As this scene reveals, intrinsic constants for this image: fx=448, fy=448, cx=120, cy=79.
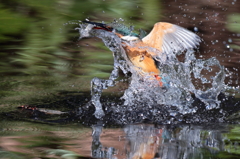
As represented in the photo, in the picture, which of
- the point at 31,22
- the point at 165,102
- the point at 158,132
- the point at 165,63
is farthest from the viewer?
the point at 31,22

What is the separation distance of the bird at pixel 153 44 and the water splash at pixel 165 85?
4 centimetres

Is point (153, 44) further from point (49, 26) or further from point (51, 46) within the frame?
point (49, 26)

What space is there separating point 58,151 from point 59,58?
8.81 feet

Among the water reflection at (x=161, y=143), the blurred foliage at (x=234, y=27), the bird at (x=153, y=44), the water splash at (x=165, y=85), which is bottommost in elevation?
the water reflection at (x=161, y=143)

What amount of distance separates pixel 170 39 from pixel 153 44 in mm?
168

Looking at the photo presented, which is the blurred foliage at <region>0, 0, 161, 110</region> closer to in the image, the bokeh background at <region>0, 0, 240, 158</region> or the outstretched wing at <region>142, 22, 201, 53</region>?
the bokeh background at <region>0, 0, 240, 158</region>

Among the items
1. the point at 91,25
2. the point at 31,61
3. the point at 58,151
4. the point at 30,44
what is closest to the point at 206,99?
the point at 91,25

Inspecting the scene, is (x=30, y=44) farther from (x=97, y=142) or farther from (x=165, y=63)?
(x=97, y=142)

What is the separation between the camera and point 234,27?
609 cm

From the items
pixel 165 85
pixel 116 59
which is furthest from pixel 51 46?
pixel 165 85

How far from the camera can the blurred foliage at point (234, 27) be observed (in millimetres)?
5710

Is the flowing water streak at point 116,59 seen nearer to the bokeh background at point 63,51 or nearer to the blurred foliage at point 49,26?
the bokeh background at point 63,51

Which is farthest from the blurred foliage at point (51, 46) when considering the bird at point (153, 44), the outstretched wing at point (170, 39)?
the outstretched wing at point (170, 39)

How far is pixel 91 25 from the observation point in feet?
12.3
